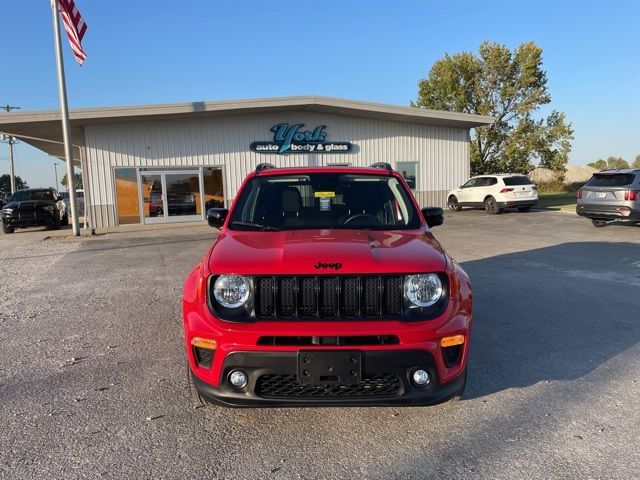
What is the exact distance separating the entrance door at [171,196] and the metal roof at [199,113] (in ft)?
8.06

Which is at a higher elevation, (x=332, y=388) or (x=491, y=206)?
(x=491, y=206)

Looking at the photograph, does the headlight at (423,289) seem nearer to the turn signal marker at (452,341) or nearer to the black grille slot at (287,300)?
the turn signal marker at (452,341)

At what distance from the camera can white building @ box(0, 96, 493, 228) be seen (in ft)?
64.0

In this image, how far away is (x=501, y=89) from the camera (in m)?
34.0

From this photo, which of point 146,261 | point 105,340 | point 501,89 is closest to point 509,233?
point 146,261

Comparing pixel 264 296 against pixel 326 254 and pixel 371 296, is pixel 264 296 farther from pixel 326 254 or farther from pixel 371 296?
pixel 371 296

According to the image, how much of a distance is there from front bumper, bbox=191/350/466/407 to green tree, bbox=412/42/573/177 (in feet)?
111

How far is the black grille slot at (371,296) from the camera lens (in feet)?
9.68

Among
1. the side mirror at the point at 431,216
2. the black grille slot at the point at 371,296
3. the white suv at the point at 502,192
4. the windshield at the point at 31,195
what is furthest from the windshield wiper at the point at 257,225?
the windshield at the point at 31,195

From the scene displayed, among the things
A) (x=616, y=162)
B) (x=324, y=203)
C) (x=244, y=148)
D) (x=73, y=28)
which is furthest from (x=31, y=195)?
(x=616, y=162)

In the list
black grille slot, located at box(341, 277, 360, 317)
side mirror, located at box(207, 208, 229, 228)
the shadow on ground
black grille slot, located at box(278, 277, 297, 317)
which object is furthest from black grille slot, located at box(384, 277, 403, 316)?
side mirror, located at box(207, 208, 229, 228)

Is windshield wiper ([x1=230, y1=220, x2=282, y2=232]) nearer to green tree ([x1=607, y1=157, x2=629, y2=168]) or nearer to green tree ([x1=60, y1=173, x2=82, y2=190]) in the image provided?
green tree ([x1=60, y1=173, x2=82, y2=190])

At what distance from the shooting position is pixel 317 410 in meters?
3.46

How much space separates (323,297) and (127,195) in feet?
63.4
